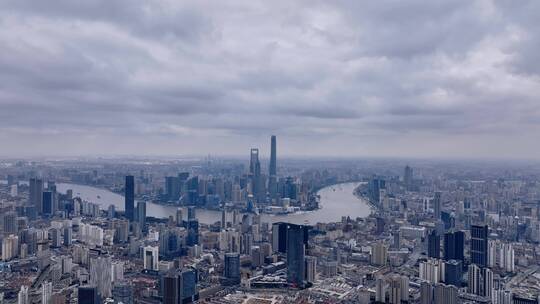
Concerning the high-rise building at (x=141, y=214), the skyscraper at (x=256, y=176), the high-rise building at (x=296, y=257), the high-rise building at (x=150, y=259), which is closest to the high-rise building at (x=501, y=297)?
the high-rise building at (x=296, y=257)

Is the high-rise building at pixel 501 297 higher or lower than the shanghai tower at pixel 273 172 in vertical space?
lower

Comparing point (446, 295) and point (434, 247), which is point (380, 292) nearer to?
point (446, 295)

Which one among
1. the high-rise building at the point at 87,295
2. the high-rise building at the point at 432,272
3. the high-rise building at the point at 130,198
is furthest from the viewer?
the high-rise building at the point at 130,198

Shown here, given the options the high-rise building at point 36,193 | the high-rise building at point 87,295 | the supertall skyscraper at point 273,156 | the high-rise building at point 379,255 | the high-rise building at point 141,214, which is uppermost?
Answer: the supertall skyscraper at point 273,156

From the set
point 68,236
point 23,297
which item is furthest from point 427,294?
point 68,236

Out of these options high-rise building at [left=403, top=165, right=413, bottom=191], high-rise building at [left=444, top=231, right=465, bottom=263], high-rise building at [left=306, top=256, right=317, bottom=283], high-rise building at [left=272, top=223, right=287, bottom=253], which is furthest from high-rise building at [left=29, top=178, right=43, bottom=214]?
high-rise building at [left=403, top=165, right=413, bottom=191]

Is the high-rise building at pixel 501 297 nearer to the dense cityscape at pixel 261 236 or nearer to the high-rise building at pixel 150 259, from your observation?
the dense cityscape at pixel 261 236

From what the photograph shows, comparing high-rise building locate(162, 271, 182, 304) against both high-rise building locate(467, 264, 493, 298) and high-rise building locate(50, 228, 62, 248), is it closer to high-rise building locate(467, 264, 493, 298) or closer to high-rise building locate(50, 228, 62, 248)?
high-rise building locate(467, 264, 493, 298)

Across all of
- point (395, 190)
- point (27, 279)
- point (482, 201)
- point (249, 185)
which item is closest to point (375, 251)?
point (482, 201)
